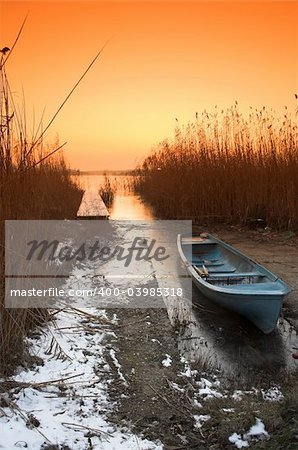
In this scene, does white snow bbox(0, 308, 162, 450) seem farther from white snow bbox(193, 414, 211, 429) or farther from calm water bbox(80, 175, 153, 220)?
calm water bbox(80, 175, 153, 220)

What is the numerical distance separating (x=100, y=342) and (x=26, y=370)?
790 mm

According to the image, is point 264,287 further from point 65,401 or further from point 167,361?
point 65,401

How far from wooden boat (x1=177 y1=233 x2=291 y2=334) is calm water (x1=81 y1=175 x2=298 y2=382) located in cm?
17

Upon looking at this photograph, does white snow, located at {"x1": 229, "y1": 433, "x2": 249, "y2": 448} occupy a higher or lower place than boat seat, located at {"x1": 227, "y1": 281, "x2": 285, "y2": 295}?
lower

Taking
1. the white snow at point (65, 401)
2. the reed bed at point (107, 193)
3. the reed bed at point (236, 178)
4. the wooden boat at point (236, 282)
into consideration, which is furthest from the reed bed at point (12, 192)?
the reed bed at point (107, 193)

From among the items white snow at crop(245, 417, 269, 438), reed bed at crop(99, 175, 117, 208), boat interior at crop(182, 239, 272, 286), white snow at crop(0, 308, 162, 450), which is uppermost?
reed bed at crop(99, 175, 117, 208)

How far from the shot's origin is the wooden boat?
3.40m

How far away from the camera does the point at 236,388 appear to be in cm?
271

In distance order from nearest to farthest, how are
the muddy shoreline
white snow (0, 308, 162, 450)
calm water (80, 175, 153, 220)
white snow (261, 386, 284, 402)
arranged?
1. white snow (0, 308, 162, 450)
2. the muddy shoreline
3. white snow (261, 386, 284, 402)
4. calm water (80, 175, 153, 220)

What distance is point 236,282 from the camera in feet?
14.3

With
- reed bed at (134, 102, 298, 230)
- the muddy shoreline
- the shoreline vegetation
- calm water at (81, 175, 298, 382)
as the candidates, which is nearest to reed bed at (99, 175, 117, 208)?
the shoreline vegetation

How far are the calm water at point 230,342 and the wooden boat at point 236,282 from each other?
17 cm

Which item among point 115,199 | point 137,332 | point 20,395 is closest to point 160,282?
point 137,332

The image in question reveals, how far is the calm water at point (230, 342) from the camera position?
3068mm
